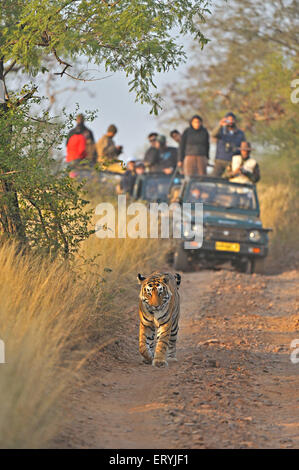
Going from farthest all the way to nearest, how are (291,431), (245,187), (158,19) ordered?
(245,187), (158,19), (291,431)

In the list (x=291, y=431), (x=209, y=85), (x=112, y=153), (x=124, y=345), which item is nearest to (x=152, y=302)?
(x=124, y=345)

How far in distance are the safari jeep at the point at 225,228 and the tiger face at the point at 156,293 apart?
7672 mm

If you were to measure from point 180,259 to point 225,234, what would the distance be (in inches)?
40.2

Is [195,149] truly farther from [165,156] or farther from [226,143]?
[165,156]

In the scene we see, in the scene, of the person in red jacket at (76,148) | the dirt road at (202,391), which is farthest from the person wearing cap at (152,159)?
the dirt road at (202,391)

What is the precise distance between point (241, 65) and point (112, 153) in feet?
39.6

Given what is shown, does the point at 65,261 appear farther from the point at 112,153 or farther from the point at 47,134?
the point at 112,153

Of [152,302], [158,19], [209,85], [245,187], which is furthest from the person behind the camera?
[209,85]

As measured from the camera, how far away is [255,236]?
52.5 feet

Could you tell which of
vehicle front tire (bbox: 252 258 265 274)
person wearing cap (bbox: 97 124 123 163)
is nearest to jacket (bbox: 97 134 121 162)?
person wearing cap (bbox: 97 124 123 163)

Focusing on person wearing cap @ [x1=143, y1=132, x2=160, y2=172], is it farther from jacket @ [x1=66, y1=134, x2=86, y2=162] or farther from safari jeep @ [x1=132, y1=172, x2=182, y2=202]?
jacket @ [x1=66, y1=134, x2=86, y2=162]

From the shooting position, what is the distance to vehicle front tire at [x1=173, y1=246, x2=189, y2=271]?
15.5 meters

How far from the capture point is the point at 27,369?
212 inches

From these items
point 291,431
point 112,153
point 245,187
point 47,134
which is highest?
point 112,153
